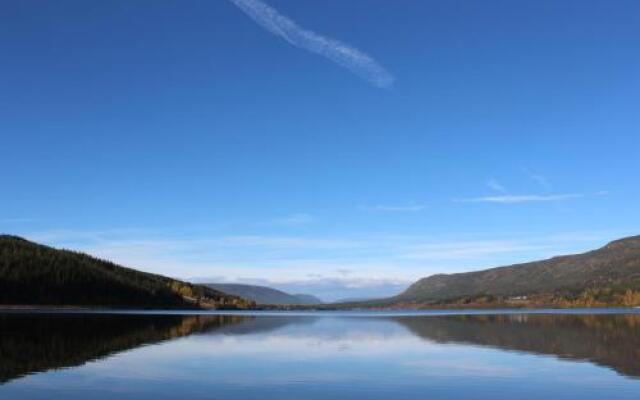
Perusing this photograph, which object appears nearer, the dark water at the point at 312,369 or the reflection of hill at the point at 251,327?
the dark water at the point at 312,369

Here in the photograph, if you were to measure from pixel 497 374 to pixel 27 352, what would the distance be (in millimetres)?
38430

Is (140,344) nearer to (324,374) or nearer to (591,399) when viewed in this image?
(324,374)

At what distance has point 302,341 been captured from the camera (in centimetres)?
8506

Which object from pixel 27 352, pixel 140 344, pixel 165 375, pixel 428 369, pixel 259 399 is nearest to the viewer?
pixel 259 399

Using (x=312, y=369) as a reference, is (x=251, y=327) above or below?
above

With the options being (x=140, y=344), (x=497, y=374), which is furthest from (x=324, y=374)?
(x=140, y=344)

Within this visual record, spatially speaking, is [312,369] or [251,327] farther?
[251,327]

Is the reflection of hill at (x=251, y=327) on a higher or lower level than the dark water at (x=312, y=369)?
higher

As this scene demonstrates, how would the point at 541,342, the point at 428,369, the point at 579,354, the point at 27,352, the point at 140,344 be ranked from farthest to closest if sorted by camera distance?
the point at 541,342
the point at 140,344
the point at 579,354
the point at 27,352
the point at 428,369

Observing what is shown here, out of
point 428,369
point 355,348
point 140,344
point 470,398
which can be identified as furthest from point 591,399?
point 140,344

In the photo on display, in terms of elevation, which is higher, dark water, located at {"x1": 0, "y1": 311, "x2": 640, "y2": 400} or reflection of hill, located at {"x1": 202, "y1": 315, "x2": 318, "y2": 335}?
reflection of hill, located at {"x1": 202, "y1": 315, "x2": 318, "y2": 335}

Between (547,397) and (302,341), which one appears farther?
(302,341)

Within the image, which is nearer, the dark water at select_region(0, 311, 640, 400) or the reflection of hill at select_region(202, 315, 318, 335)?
the dark water at select_region(0, 311, 640, 400)

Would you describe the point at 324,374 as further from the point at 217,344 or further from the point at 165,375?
the point at 217,344
